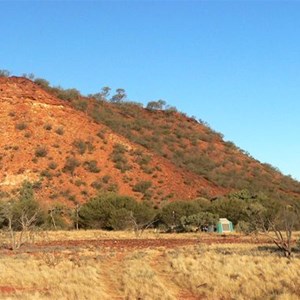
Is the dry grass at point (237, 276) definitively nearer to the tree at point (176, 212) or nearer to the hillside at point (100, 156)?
the tree at point (176, 212)

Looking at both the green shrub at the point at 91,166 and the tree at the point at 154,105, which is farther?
the tree at the point at 154,105

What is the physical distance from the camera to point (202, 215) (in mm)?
39750

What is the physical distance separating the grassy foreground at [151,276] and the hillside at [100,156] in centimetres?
3508

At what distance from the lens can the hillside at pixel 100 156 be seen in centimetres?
5744

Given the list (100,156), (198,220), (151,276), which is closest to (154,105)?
(100,156)

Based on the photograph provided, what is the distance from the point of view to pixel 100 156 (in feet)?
206

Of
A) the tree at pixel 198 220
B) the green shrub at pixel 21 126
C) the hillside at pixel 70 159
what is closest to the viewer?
the tree at pixel 198 220

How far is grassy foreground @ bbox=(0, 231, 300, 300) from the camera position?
42.7ft

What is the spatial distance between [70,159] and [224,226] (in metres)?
25.2

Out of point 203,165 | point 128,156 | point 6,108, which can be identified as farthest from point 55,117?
point 203,165

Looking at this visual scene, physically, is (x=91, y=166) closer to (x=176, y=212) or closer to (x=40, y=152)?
(x=40, y=152)

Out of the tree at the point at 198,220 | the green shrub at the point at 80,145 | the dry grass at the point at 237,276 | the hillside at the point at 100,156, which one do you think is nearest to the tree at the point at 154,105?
the hillside at the point at 100,156

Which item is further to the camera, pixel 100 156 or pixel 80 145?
pixel 100 156

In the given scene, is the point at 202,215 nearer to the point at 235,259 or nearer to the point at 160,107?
the point at 235,259
